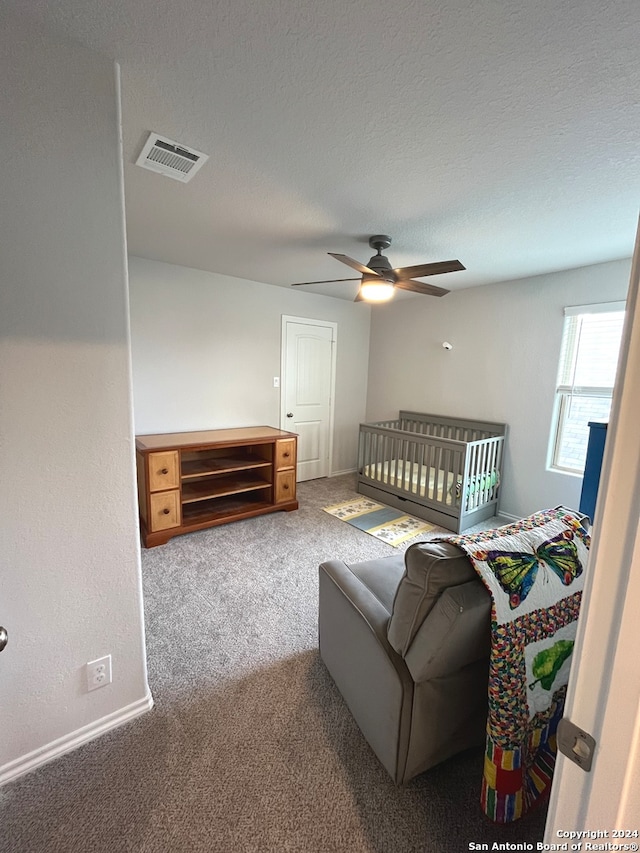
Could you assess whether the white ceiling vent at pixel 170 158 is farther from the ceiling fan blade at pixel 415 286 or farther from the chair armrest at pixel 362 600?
the chair armrest at pixel 362 600

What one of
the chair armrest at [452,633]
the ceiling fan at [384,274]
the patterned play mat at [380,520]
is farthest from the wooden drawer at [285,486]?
the chair armrest at [452,633]

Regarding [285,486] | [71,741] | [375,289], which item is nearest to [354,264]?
[375,289]

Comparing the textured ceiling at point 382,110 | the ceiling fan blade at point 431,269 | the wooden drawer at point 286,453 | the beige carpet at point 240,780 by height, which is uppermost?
the textured ceiling at point 382,110

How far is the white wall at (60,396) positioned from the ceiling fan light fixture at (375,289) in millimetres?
1660

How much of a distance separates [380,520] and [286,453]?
46.6 inches

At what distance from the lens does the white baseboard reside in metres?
1.27

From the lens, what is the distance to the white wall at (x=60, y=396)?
3.55 feet

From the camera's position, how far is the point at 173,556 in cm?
281

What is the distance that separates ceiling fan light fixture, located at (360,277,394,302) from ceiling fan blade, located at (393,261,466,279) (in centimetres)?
12

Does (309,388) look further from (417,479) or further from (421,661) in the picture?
(421,661)

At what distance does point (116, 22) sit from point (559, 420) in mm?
3884

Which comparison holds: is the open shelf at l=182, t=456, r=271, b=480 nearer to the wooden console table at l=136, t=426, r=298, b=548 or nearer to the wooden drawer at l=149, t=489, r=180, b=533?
the wooden console table at l=136, t=426, r=298, b=548

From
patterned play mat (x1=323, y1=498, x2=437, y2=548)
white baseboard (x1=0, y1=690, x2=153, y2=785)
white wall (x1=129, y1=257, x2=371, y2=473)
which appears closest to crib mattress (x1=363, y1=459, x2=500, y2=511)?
patterned play mat (x1=323, y1=498, x2=437, y2=548)

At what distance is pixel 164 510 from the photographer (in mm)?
2977
